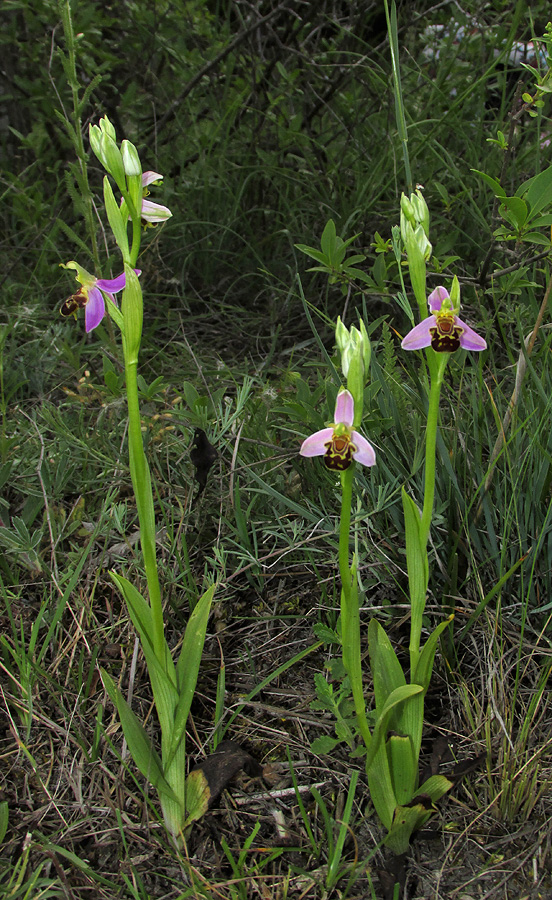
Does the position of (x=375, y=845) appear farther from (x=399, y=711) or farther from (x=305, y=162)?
(x=305, y=162)

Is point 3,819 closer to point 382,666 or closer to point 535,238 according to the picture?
point 382,666

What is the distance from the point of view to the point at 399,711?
4.65 feet

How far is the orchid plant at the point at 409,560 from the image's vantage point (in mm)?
Result: 1216

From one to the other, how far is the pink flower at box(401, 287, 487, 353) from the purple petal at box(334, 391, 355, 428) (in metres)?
0.18

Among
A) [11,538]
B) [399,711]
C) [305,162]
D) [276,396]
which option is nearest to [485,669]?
[399,711]

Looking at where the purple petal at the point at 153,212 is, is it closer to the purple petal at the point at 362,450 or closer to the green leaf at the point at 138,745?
the purple petal at the point at 362,450

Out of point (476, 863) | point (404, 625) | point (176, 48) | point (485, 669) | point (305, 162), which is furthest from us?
point (176, 48)

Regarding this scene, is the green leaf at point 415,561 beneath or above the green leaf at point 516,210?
beneath

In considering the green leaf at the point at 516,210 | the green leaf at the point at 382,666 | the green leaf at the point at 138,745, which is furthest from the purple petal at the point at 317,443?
the green leaf at the point at 516,210

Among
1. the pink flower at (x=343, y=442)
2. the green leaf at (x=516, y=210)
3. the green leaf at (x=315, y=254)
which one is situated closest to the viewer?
the pink flower at (x=343, y=442)

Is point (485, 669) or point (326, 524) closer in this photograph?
point (485, 669)

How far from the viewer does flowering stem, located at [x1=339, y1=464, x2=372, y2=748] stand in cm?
126

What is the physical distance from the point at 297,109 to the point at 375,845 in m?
3.43

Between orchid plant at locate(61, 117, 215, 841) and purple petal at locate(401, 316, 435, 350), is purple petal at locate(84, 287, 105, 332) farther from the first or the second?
purple petal at locate(401, 316, 435, 350)
